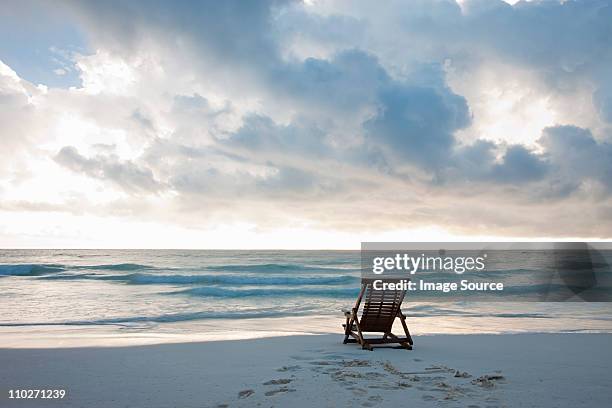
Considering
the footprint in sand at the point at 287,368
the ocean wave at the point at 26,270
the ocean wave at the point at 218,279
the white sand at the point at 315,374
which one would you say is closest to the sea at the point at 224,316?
the white sand at the point at 315,374

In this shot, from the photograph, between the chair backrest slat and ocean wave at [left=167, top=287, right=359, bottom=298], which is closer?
the chair backrest slat

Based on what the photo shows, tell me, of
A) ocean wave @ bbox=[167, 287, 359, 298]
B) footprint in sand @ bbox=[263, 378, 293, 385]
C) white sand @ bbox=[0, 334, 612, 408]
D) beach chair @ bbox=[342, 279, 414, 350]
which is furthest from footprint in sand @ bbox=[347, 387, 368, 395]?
ocean wave @ bbox=[167, 287, 359, 298]

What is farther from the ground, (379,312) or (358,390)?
(379,312)

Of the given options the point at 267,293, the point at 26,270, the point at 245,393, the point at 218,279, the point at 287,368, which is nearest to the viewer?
the point at 245,393

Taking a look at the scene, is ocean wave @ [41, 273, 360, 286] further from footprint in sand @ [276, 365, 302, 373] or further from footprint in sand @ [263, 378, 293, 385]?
footprint in sand @ [263, 378, 293, 385]

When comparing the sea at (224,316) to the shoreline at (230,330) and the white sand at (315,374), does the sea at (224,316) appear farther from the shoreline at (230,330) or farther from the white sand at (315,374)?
the white sand at (315,374)

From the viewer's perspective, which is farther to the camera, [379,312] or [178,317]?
[178,317]

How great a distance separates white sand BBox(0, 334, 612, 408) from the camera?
5.23 metres

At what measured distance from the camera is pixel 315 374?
6.39 metres

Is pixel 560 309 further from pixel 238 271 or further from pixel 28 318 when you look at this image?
pixel 238 271

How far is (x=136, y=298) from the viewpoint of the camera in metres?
23.8

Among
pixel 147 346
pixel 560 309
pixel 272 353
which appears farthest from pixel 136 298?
pixel 560 309

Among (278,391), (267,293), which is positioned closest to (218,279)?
(267,293)

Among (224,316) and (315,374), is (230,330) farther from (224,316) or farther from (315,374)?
(315,374)
